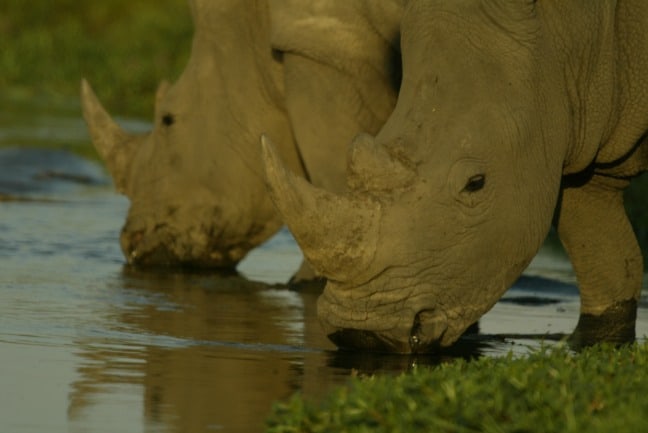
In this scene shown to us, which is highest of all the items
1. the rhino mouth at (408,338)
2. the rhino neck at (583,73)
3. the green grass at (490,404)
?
the rhino neck at (583,73)

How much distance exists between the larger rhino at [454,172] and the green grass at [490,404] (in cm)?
116

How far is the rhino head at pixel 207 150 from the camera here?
35.1 ft

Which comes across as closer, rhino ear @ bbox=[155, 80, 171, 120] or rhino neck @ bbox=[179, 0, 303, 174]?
rhino neck @ bbox=[179, 0, 303, 174]

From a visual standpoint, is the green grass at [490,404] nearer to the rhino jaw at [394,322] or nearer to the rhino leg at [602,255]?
the rhino jaw at [394,322]

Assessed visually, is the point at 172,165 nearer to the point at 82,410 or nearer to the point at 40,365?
the point at 40,365

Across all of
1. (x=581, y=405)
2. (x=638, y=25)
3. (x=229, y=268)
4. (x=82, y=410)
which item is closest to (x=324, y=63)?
(x=638, y=25)

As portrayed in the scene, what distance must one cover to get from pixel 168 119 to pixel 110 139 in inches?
26.8

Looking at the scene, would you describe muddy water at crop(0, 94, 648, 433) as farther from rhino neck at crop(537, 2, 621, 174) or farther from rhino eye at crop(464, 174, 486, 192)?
rhino neck at crop(537, 2, 621, 174)

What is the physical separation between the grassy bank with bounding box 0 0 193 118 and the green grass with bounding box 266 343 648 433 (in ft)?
59.8

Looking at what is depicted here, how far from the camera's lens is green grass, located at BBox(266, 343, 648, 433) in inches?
219

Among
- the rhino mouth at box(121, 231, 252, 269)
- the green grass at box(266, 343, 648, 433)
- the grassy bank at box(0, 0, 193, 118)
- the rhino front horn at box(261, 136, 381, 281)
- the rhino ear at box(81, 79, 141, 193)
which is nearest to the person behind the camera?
the green grass at box(266, 343, 648, 433)

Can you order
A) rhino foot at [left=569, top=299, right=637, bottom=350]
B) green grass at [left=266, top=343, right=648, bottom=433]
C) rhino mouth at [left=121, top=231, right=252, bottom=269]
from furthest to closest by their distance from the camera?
rhino mouth at [left=121, top=231, right=252, bottom=269], rhino foot at [left=569, top=299, right=637, bottom=350], green grass at [left=266, top=343, right=648, bottom=433]

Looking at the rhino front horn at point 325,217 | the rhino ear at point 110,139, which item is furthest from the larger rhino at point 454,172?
the rhino ear at point 110,139

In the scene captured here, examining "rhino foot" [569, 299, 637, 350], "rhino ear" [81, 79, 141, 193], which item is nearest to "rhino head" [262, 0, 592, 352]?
"rhino foot" [569, 299, 637, 350]
